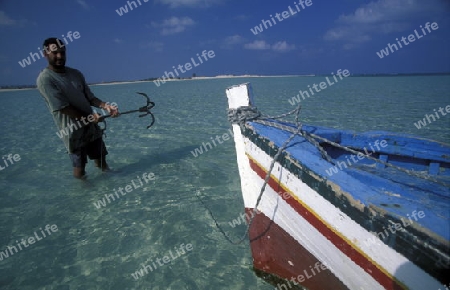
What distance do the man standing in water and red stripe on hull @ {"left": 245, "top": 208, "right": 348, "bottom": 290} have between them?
10.9ft

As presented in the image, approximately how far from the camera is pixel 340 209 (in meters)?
1.80

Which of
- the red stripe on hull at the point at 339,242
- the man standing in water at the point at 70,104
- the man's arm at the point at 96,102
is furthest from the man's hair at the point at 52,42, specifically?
the red stripe on hull at the point at 339,242

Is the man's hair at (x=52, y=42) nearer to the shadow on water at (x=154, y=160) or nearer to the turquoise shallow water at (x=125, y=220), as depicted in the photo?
the turquoise shallow water at (x=125, y=220)

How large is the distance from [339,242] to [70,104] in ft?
15.3

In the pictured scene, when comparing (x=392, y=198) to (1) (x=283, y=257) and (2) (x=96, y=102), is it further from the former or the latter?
(2) (x=96, y=102)

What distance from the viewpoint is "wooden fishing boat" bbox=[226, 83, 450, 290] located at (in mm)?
1463

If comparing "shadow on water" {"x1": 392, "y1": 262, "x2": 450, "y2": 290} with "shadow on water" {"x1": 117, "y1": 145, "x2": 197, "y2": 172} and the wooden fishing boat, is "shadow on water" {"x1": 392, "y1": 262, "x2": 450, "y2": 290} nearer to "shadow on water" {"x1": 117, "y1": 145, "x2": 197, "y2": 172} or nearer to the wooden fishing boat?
the wooden fishing boat

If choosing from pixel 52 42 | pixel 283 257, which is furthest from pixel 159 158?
pixel 283 257

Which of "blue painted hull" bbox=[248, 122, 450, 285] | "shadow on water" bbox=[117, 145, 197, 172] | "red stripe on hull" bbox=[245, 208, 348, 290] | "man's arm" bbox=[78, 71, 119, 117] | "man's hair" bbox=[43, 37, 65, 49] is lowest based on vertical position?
"red stripe on hull" bbox=[245, 208, 348, 290]

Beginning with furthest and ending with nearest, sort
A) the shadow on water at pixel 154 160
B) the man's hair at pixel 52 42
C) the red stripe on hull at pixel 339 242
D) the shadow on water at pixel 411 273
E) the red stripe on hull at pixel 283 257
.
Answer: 1. the shadow on water at pixel 154 160
2. the man's hair at pixel 52 42
3. the red stripe on hull at pixel 283 257
4. the red stripe on hull at pixel 339 242
5. the shadow on water at pixel 411 273

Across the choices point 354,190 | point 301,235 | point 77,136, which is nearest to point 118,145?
point 77,136

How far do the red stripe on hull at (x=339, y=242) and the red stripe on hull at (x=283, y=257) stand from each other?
403mm

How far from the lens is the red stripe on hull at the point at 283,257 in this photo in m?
2.35

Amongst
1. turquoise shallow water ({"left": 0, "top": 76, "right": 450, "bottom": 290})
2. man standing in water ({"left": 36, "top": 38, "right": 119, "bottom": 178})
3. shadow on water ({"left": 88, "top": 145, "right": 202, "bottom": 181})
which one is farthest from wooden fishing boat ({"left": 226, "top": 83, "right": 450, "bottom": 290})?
shadow on water ({"left": 88, "top": 145, "right": 202, "bottom": 181})
